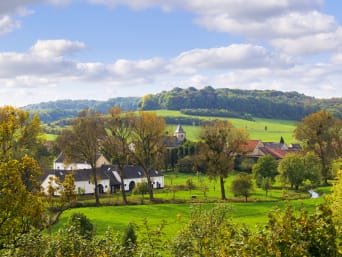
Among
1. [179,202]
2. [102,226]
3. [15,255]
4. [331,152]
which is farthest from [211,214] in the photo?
[331,152]

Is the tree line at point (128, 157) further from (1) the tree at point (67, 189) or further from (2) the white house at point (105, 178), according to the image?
(2) the white house at point (105, 178)

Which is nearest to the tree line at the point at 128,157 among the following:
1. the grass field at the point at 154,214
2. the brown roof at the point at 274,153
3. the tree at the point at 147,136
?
the tree at the point at 147,136

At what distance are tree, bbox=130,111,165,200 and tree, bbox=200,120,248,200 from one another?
261 inches

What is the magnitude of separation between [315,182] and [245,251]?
75.4 meters

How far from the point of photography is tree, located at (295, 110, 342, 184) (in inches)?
3398

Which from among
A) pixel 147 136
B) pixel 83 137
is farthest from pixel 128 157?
pixel 83 137

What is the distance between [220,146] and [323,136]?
28.1m

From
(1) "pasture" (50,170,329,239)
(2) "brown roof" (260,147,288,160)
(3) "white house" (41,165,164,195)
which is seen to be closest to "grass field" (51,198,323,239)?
(1) "pasture" (50,170,329,239)

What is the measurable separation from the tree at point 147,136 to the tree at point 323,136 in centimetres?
3043

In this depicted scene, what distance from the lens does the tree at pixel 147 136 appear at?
229 feet

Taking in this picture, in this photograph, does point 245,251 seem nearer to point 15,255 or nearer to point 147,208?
point 15,255

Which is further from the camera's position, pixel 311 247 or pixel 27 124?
pixel 27 124

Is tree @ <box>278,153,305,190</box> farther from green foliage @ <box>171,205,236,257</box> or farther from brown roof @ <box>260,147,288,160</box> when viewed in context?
green foliage @ <box>171,205,236,257</box>

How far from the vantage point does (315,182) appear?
274 feet
